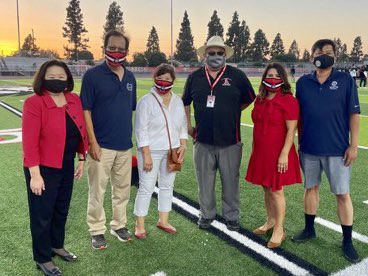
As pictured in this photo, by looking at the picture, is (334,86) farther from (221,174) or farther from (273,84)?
(221,174)

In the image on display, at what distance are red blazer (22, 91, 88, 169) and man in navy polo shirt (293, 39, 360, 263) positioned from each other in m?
2.10

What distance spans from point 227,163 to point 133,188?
1.89 m

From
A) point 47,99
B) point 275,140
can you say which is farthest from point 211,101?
point 47,99

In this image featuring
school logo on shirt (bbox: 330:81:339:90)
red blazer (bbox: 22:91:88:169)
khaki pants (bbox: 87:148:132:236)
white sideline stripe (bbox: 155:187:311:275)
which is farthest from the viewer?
khaki pants (bbox: 87:148:132:236)

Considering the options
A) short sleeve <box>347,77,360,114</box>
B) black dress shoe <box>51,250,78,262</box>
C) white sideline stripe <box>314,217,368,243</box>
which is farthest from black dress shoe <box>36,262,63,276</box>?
short sleeve <box>347,77,360,114</box>

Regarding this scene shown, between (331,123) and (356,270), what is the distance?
1279mm

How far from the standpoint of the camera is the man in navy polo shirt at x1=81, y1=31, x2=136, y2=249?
339 cm

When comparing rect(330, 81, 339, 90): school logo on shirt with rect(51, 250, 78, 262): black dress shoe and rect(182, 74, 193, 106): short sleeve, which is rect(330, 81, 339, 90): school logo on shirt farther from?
rect(51, 250, 78, 262): black dress shoe

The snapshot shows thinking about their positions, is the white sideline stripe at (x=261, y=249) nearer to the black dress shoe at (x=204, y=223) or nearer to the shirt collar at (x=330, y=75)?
the black dress shoe at (x=204, y=223)

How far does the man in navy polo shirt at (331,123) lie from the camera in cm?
334

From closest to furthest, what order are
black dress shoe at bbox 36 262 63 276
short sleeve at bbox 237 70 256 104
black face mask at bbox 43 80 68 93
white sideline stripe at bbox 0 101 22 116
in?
black face mask at bbox 43 80 68 93
black dress shoe at bbox 36 262 63 276
short sleeve at bbox 237 70 256 104
white sideline stripe at bbox 0 101 22 116

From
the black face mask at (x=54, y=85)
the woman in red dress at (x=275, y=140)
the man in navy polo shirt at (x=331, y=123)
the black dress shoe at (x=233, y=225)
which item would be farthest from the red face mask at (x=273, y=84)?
the black face mask at (x=54, y=85)

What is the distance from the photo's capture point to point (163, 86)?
366 cm

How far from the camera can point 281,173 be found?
138 inches
